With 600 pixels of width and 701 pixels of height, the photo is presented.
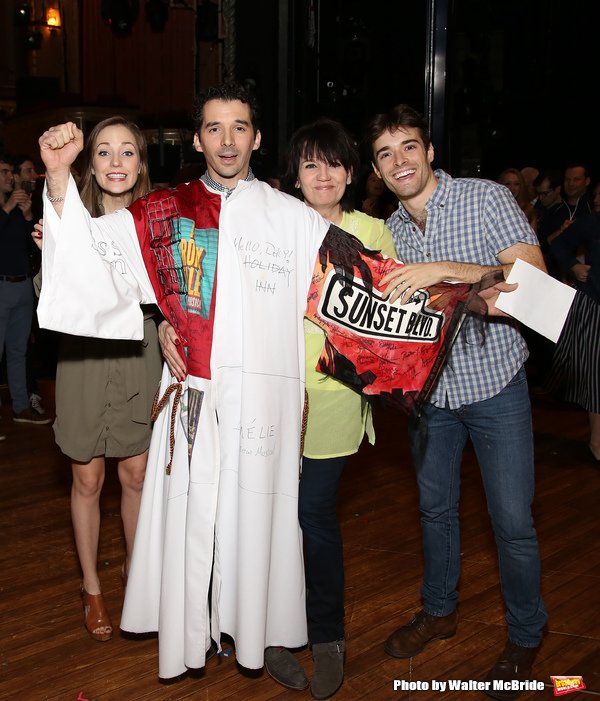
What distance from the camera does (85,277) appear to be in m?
1.87

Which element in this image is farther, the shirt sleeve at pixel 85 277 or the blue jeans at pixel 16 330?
the blue jeans at pixel 16 330

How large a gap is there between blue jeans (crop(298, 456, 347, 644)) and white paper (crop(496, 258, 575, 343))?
0.63m

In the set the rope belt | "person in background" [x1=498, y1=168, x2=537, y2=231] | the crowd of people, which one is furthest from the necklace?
"person in background" [x1=498, y1=168, x2=537, y2=231]

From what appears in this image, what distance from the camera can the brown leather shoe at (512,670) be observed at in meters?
2.12

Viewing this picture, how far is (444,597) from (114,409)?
115 centimetres

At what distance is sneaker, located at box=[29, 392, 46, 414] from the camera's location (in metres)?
4.97

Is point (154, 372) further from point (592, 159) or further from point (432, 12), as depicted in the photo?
point (592, 159)

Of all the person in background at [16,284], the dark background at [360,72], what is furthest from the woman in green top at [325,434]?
the person in background at [16,284]

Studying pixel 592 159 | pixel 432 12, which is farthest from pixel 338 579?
pixel 592 159

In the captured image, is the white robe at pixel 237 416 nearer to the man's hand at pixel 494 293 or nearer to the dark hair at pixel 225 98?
the dark hair at pixel 225 98

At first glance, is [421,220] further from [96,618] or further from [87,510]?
[96,618]

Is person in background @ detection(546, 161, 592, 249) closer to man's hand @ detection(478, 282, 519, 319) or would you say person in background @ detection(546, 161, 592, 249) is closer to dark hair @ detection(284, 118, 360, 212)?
dark hair @ detection(284, 118, 360, 212)

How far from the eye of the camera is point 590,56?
8156 mm

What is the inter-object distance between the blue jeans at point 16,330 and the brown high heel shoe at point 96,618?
8.35 feet
